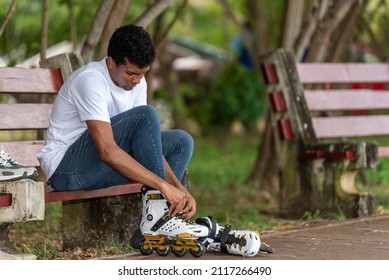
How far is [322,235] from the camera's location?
5918 millimetres

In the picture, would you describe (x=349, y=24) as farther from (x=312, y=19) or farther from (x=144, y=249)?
(x=144, y=249)

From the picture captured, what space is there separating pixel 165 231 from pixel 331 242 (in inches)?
47.1

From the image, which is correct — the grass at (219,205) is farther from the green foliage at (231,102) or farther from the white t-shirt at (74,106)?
the green foliage at (231,102)

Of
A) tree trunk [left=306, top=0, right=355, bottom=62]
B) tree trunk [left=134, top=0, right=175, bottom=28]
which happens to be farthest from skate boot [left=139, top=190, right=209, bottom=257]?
tree trunk [left=306, top=0, right=355, bottom=62]

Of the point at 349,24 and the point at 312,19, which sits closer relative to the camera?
the point at 312,19

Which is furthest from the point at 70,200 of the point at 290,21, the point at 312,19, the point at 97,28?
the point at 290,21

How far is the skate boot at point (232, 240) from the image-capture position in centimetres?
497

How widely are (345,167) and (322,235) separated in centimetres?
112

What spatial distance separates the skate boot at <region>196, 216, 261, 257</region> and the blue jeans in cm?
42

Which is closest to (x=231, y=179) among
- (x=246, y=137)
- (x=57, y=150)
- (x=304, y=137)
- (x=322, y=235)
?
(x=304, y=137)

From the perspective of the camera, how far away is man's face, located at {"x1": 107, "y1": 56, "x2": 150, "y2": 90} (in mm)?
5152

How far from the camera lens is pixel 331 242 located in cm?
561
